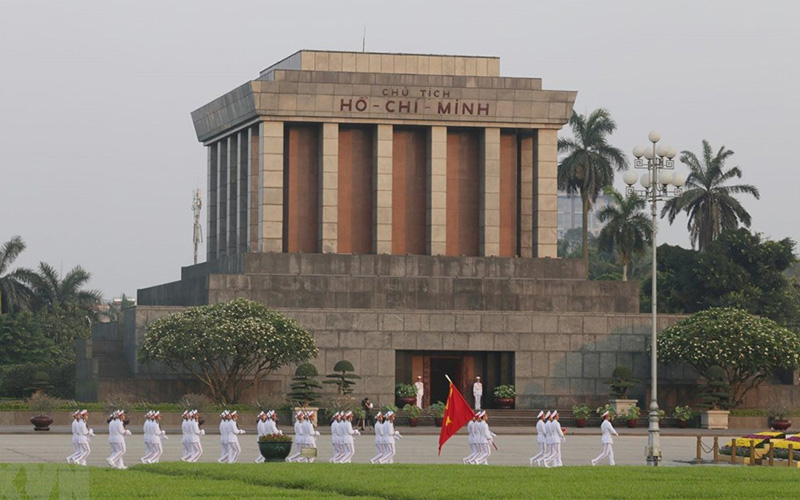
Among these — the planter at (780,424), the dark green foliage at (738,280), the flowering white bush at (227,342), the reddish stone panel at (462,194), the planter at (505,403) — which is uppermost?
Answer: the reddish stone panel at (462,194)

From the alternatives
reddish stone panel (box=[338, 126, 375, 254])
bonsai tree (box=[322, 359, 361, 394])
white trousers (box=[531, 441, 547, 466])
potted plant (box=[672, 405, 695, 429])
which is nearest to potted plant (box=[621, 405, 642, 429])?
potted plant (box=[672, 405, 695, 429])

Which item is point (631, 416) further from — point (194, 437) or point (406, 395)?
point (194, 437)

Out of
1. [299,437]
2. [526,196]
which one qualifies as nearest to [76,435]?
[299,437]

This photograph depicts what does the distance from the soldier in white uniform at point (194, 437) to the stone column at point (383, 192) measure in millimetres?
30116

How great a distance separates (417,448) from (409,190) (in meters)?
26.5

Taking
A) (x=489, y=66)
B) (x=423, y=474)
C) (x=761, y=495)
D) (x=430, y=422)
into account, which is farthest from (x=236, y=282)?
(x=761, y=495)

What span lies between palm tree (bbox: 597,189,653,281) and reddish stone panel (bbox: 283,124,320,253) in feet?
96.1

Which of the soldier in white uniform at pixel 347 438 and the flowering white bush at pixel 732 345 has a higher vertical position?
the flowering white bush at pixel 732 345

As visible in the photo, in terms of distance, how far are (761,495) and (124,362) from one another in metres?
43.4

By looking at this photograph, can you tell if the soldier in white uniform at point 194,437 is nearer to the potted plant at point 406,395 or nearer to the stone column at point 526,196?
the potted plant at point 406,395

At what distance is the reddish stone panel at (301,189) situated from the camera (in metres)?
75.1

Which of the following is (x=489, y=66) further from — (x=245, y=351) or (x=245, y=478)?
(x=245, y=478)

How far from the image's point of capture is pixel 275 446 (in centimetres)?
4300

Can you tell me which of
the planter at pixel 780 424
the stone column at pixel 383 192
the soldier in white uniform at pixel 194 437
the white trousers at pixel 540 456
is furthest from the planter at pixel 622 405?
the soldier in white uniform at pixel 194 437
